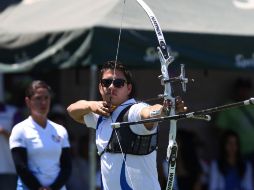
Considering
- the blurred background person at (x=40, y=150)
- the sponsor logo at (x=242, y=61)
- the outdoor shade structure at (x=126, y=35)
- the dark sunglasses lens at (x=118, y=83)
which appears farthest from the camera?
the sponsor logo at (x=242, y=61)

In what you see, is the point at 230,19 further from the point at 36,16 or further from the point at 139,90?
the point at 139,90

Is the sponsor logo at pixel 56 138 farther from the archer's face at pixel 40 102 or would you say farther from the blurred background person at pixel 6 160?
the blurred background person at pixel 6 160

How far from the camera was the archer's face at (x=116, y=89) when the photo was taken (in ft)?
15.5

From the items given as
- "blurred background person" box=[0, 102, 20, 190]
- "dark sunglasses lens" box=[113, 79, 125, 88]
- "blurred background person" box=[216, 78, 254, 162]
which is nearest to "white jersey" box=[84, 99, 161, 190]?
"dark sunglasses lens" box=[113, 79, 125, 88]

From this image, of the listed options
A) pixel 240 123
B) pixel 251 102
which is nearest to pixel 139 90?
pixel 240 123

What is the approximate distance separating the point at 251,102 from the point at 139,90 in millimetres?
5939

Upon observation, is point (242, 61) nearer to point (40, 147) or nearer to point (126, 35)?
point (126, 35)

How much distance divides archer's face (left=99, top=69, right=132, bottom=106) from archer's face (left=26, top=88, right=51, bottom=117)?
1.90 meters

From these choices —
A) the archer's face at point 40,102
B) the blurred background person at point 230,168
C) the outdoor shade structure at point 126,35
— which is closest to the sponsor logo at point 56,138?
the archer's face at point 40,102

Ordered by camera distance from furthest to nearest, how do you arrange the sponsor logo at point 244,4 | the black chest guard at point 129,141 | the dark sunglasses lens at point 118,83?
the sponsor logo at point 244,4
the dark sunglasses lens at point 118,83
the black chest guard at point 129,141

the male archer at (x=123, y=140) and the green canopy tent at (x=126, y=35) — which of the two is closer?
the male archer at (x=123, y=140)

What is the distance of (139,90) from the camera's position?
9.69 meters

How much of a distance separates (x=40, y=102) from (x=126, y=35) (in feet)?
2.81

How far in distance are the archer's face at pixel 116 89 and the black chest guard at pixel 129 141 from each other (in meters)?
0.09
